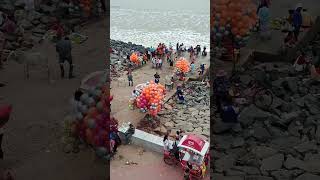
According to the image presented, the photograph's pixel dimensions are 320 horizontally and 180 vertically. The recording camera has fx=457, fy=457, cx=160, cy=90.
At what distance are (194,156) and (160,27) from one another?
53.5 feet

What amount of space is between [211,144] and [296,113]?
2.22 meters

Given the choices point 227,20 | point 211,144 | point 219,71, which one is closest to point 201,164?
point 211,144

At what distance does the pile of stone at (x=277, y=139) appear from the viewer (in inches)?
317

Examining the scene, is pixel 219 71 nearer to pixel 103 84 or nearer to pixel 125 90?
pixel 125 90

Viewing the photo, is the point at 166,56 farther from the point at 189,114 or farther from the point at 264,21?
the point at 189,114

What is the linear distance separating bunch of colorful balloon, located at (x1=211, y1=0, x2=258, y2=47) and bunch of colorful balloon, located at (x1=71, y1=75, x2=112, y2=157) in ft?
18.5

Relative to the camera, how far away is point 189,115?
1162 centimetres

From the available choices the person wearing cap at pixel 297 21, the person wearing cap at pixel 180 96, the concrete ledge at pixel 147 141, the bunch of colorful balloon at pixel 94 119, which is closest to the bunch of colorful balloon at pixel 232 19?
the person wearing cap at pixel 297 21

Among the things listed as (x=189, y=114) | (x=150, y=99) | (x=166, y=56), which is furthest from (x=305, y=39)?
(x=166, y=56)

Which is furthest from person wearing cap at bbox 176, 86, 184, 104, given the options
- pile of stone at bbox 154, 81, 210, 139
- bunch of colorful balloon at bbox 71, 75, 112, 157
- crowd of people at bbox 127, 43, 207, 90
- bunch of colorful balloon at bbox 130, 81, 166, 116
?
bunch of colorful balloon at bbox 71, 75, 112, 157

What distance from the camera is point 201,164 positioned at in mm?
8156

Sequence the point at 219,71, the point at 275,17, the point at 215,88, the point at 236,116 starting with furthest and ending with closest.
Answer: the point at 275,17, the point at 219,71, the point at 215,88, the point at 236,116

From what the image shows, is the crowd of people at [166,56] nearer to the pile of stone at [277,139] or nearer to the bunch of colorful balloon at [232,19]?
the bunch of colorful balloon at [232,19]

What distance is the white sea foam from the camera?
872 inches
